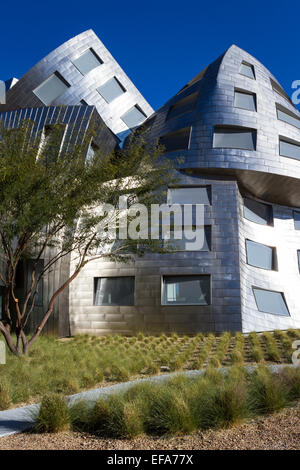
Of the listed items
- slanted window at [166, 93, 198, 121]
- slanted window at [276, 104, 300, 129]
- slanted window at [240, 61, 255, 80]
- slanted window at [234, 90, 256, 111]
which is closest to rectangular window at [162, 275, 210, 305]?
slanted window at [166, 93, 198, 121]

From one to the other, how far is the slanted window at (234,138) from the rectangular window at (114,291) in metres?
9.71

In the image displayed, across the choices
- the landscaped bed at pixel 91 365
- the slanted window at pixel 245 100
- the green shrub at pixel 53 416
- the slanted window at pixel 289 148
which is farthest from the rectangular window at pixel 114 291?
the green shrub at pixel 53 416

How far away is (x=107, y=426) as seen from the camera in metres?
5.93

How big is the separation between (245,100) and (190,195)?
803cm

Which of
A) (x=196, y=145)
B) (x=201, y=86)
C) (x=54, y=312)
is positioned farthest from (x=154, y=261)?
(x=201, y=86)

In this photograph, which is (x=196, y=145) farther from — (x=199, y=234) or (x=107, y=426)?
(x=107, y=426)

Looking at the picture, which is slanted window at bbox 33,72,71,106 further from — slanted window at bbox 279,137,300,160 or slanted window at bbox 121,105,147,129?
slanted window at bbox 279,137,300,160

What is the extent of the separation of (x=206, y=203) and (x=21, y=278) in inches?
455

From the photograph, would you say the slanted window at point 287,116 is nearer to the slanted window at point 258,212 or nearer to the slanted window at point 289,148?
the slanted window at point 289,148

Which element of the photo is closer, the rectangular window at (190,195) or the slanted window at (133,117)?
the rectangular window at (190,195)

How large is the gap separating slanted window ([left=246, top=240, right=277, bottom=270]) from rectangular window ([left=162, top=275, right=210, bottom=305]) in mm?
3645

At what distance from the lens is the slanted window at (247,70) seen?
27981mm

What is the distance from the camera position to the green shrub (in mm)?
5906

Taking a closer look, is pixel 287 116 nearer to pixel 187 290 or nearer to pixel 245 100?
pixel 245 100
